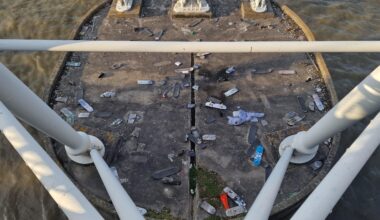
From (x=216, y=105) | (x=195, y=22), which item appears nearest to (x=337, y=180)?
(x=216, y=105)

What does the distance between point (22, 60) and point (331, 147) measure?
13264 millimetres

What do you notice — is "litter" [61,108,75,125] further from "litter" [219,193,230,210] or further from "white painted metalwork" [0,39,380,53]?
"litter" [219,193,230,210]

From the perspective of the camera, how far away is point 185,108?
13.2 m

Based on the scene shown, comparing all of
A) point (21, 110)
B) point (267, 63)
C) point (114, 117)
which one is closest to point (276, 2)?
point (267, 63)

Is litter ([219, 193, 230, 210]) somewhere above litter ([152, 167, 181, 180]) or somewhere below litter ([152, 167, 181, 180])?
below

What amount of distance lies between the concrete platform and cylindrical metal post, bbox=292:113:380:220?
484 centimetres

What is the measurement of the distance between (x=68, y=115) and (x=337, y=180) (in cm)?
982

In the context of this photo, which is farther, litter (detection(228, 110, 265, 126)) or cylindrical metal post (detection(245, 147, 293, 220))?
litter (detection(228, 110, 265, 126))

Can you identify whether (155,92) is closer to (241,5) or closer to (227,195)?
(227,195)

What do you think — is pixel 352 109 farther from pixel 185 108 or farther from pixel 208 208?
pixel 185 108

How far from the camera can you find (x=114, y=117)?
1294cm

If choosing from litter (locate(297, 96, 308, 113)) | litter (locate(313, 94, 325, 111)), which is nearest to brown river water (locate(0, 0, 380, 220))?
litter (locate(313, 94, 325, 111))

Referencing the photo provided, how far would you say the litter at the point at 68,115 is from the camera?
12.7 m

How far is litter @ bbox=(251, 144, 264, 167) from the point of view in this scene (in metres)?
11.5
